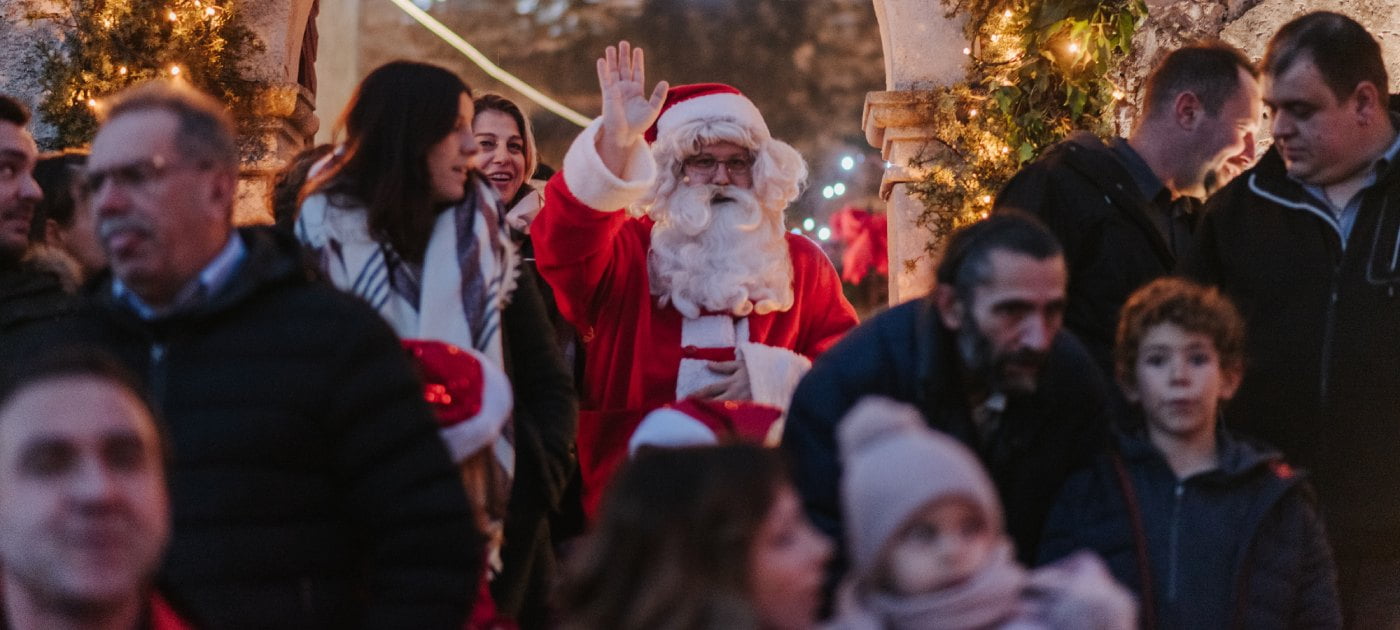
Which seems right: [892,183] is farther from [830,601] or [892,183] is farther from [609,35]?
[609,35]

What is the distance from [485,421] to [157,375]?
2.31 ft

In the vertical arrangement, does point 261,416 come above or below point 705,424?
above

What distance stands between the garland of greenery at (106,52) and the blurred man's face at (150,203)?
4.57 m

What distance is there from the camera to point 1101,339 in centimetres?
420

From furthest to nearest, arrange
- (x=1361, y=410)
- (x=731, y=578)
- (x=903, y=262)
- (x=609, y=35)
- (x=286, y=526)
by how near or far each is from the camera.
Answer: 1. (x=609, y=35)
2. (x=903, y=262)
3. (x=1361, y=410)
4. (x=286, y=526)
5. (x=731, y=578)

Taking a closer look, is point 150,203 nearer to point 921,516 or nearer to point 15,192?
point 921,516

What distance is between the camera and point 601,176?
4.65 m

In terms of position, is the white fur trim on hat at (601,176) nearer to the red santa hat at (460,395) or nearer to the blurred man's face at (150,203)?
the red santa hat at (460,395)

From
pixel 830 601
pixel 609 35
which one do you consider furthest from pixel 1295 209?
pixel 609 35

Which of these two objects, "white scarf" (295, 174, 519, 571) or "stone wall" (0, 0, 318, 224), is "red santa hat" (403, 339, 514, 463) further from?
"stone wall" (0, 0, 318, 224)

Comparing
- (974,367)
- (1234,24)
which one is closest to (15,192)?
(974,367)

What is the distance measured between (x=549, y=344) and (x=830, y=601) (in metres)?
1.05

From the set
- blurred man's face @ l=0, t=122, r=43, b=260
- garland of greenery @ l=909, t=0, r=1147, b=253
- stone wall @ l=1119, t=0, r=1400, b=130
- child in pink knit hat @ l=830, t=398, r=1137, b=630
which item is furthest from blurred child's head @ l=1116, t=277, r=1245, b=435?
garland of greenery @ l=909, t=0, r=1147, b=253

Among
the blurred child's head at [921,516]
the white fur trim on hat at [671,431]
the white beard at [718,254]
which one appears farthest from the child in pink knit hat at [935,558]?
the white beard at [718,254]
